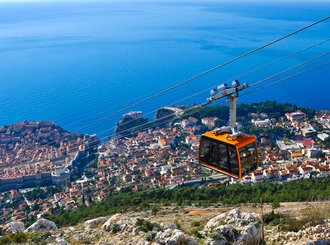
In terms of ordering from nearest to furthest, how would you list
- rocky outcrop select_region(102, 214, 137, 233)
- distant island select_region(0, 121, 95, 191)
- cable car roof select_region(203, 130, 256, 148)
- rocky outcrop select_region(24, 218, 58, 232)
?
cable car roof select_region(203, 130, 256, 148) < rocky outcrop select_region(102, 214, 137, 233) < rocky outcrop select_region(24, 218, 58, 232) < distant island select_region(0, 121, 95, 191)

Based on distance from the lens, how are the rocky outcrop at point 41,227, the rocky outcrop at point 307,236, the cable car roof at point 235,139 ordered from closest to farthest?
1. the cable car roof at point 235,139
2. the rocky outcrop at point 307,236
3. the rocky outcrop at point 41,227

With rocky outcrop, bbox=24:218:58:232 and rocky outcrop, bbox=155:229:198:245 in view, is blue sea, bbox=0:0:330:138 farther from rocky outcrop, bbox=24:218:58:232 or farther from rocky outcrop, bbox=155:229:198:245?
rocky outcrop, bbox=155:229:198:245

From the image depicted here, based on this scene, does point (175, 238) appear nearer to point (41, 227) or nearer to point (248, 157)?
point (248, 157)

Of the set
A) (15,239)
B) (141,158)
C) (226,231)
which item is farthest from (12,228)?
(141,158)

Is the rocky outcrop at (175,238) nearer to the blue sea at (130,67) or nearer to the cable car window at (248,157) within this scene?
the cable car window at (248,157)

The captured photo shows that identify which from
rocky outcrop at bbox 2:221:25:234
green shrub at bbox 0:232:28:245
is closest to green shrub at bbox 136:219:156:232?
green shrub at bbox 0:232:28:245

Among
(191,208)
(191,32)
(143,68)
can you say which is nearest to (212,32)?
(191,32)

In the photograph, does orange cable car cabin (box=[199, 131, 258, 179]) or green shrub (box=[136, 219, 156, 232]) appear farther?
green shrub (box=[136, 219, 156, 232])

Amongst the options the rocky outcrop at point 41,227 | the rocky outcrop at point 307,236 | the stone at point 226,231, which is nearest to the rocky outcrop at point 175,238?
the stone at point 226,231
